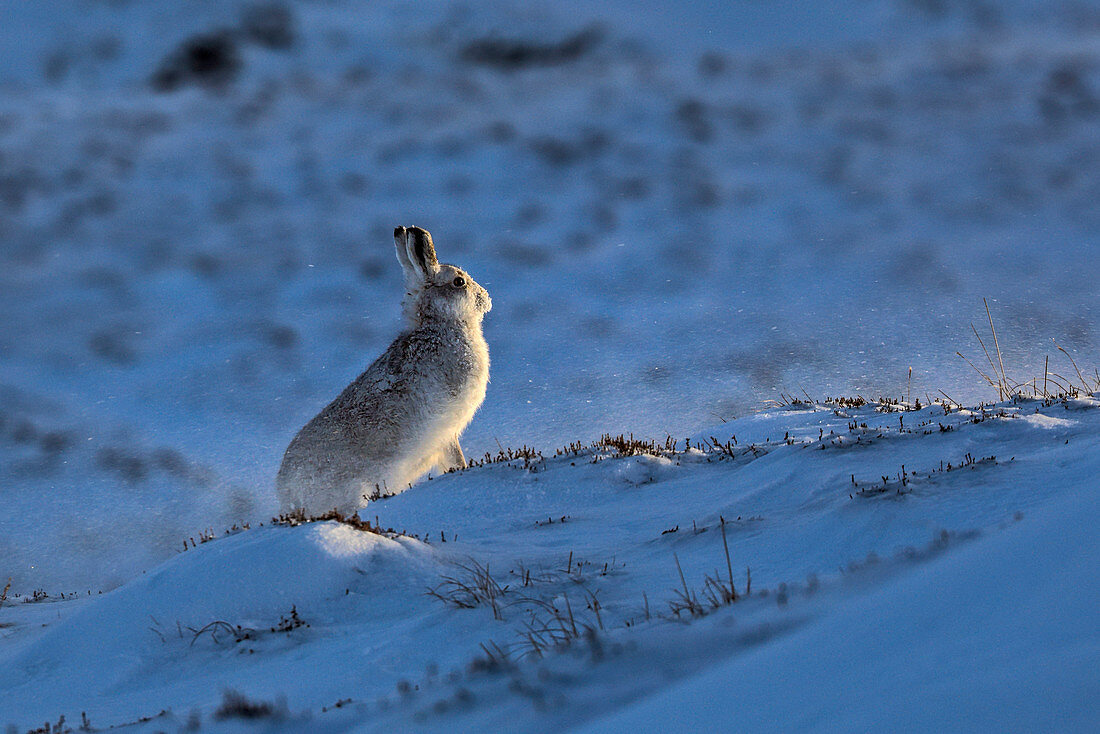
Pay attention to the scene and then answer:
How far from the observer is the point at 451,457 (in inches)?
395

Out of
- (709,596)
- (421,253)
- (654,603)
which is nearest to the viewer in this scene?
(709,596)

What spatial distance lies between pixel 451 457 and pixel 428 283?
205 cm

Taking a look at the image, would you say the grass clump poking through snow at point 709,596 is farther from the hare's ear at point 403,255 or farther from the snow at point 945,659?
the hare's ear at point 403,255

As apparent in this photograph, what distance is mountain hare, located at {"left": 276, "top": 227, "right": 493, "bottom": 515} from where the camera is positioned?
909 cm

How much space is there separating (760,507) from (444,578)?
264 centimetres

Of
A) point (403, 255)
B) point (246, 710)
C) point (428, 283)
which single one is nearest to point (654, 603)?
point (246, 710)

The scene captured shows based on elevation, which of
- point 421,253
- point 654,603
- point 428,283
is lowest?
point 654,603

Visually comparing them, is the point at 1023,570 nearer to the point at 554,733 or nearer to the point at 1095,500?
the point at 1095,500

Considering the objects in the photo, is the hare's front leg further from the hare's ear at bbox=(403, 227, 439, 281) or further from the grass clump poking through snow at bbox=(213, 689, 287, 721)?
the grass clump poking through snow at bbox=(213, 689, 287, 721)

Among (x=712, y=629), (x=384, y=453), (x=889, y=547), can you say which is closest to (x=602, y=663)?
(x=712, y=629)

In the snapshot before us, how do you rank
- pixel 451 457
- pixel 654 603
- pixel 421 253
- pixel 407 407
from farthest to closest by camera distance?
pixel 421 253
pixel 451 457
pixel 407 407
pixel 654 603

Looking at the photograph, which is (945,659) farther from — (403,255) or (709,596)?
(403,255)

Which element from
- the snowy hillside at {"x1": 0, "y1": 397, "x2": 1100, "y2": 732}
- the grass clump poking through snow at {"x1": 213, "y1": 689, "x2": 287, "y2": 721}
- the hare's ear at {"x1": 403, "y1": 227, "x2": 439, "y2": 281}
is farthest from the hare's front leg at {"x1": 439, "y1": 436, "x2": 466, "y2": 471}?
the grass clump poking through snow at {"x1": 213, "y1": 689, "x2": 287, "y2": 721}

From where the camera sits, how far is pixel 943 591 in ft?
9.20
